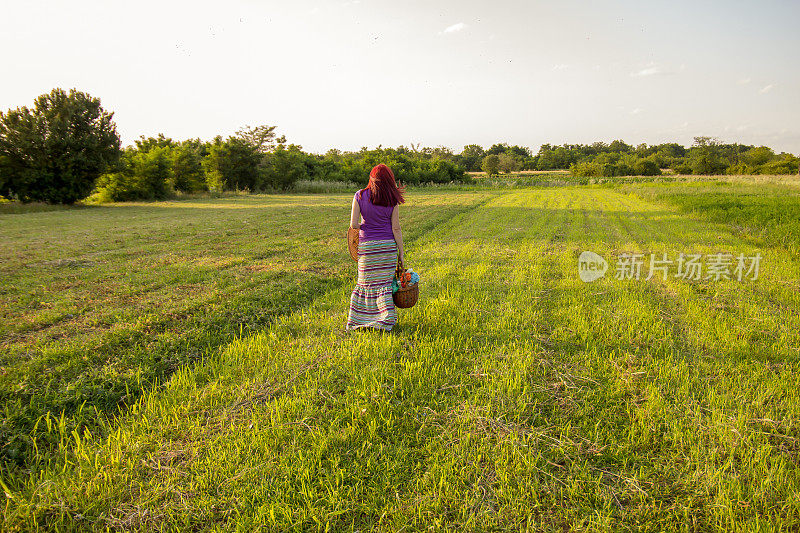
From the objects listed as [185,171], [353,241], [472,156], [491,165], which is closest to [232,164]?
[185,171]

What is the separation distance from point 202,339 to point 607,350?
4.63m

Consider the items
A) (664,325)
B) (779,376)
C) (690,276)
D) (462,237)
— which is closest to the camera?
(779,376)

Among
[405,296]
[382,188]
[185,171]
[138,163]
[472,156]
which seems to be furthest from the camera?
[472,156]

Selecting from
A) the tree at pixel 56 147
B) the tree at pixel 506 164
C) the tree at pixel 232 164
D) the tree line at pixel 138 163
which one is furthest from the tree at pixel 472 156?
the tree at pixel 56 147

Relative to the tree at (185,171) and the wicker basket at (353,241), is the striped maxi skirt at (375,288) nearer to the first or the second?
the wicker basket at (353,241)

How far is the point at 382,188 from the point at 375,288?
3.87 feet

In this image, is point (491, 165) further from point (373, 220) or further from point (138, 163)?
point (373, 220)

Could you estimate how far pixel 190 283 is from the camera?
6359 millimetres

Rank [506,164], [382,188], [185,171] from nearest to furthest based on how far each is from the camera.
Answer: [382,188], [185,171], [506,164]

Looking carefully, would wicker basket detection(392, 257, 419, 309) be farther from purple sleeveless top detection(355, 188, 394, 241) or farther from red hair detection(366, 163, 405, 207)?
red hair detection(366, 163, 405, 207)

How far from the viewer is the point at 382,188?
4.09m

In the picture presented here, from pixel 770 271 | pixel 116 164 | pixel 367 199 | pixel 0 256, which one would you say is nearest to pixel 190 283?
pixel 367 199

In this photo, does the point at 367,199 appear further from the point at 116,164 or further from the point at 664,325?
the point at 116,164

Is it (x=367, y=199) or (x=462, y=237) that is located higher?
(x=367, y=199)
